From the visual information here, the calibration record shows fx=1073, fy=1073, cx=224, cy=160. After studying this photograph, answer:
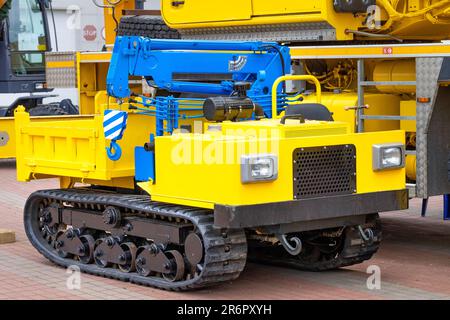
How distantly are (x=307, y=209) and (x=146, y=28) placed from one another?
7004 mm

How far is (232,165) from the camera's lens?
26.1 ft

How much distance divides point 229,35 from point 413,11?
2.18m

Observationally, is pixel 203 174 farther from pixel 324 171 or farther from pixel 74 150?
pixel 74 150

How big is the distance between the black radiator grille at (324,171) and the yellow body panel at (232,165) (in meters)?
0.05

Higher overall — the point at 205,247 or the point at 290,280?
the point at 205,247

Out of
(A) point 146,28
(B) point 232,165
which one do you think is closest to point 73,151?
(B) point 232,165


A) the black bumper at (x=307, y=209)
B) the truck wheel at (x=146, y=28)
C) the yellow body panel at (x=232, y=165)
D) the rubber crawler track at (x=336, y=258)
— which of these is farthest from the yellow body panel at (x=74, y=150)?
the truck wheel at (x=146, y=28)

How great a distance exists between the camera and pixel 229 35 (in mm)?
12070

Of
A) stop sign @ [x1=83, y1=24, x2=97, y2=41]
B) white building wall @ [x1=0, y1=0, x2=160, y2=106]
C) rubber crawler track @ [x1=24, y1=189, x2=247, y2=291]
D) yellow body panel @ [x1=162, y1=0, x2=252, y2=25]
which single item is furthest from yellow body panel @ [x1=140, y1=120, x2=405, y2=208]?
stop sign @ [x1=83, y1=24, x2=97, y2=41]

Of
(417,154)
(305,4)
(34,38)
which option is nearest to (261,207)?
(417,154)

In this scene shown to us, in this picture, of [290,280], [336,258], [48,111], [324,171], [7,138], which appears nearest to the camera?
[324,171]

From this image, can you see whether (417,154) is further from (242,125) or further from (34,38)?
(34,38)

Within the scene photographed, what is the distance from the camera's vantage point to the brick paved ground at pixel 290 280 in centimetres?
850

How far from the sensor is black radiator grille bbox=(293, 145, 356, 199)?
8.32 m
